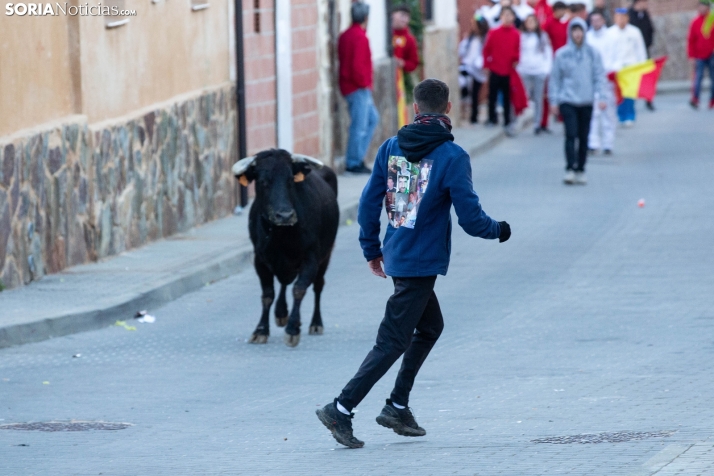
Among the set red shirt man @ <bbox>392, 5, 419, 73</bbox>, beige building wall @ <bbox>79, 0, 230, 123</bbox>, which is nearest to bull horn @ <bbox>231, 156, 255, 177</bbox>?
beige building wall @ <bbox>79, 0, 230, 123</bbox>

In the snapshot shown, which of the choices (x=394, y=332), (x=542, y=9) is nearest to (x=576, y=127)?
(x=542, y=9)

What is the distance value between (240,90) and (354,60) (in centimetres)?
352

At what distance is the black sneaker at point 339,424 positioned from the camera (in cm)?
701

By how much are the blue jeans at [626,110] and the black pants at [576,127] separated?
8.69 metres

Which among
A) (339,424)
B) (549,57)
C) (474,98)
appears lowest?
(474,98)

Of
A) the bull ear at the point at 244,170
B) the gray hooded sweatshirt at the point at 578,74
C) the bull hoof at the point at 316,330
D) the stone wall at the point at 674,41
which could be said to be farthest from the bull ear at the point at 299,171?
the stone wall at the point at 674,41

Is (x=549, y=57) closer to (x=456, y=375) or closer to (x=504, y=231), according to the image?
(x=456, y=375)

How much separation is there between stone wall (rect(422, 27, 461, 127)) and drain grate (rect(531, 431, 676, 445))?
20117 mm

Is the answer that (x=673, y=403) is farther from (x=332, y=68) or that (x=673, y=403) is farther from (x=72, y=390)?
(x=332, y=68)

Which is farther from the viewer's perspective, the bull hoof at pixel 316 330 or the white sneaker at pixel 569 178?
the white sneaker at pixel 569 178

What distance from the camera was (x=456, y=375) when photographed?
9227mm

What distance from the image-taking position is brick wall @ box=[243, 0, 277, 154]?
59.5ft

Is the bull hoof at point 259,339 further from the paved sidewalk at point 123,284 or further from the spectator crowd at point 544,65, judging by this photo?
the spectator crowd at point 544,65

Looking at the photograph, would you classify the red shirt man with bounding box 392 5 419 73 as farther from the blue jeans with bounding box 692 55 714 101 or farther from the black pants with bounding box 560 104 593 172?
the blue jeans with bounding box 692 55 714 101
